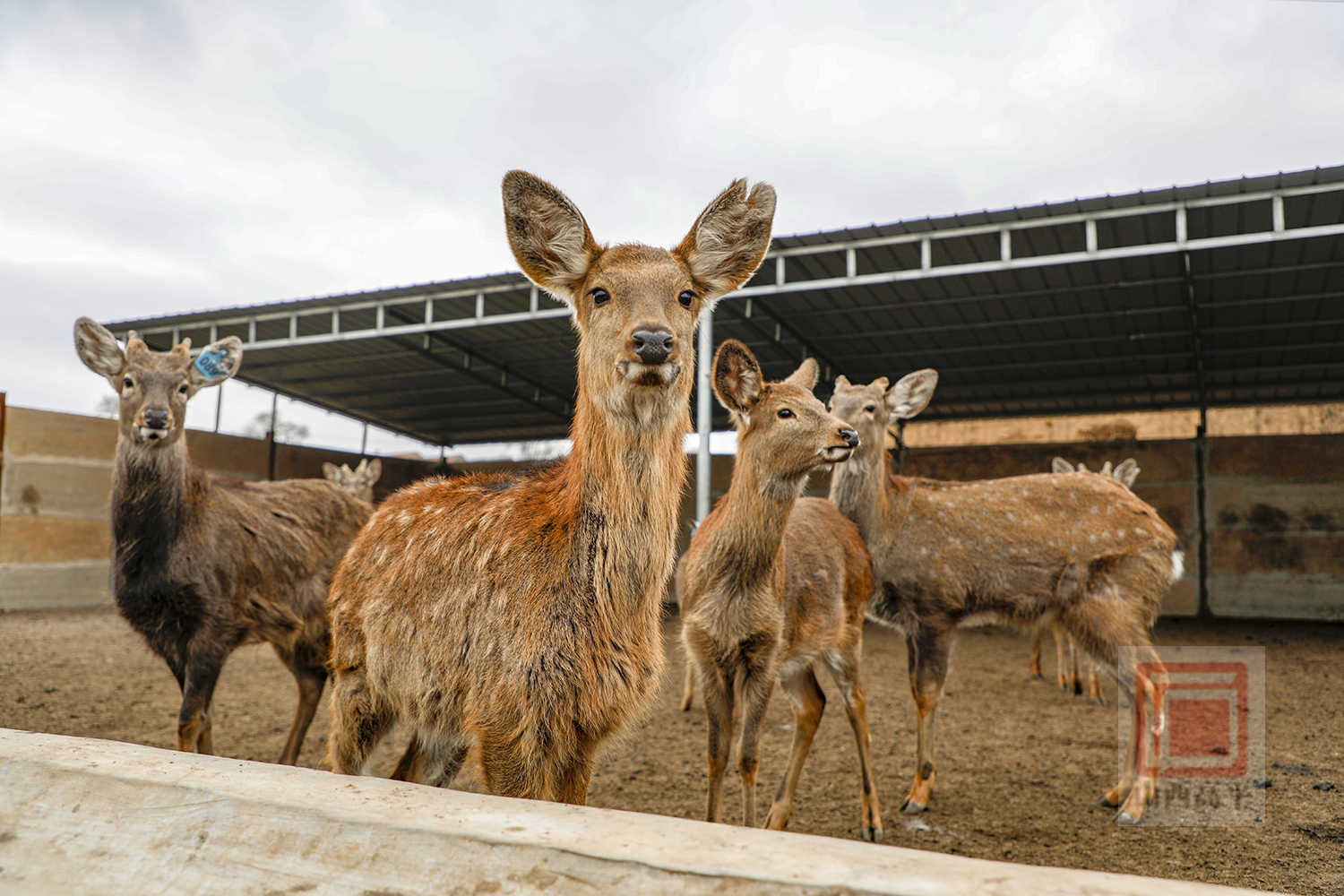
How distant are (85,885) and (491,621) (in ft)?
3.56

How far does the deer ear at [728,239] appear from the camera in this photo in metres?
3.07

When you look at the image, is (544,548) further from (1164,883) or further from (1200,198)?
(1200,198)

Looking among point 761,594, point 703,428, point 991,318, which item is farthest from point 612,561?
point 991,318

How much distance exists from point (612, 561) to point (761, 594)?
213 cm

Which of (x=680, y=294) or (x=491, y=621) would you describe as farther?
(x=680, y=294)

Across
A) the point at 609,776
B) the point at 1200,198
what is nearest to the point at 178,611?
the point at 609,776

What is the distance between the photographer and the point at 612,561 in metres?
2.56

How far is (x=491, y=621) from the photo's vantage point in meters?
2.46

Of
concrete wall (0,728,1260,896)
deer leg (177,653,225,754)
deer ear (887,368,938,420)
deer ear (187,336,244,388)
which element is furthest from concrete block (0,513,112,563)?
concrete wall (0,728,1260,896)

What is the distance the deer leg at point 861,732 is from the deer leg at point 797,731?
177 millimetres

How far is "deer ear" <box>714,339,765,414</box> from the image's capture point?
189 inches

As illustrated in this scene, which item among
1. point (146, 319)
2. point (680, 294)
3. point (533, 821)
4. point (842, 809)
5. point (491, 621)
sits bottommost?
point (842, 809)

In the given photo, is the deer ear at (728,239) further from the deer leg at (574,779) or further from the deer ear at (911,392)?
the deer ear at (911,392)

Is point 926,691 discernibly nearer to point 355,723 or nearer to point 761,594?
point 761,594
